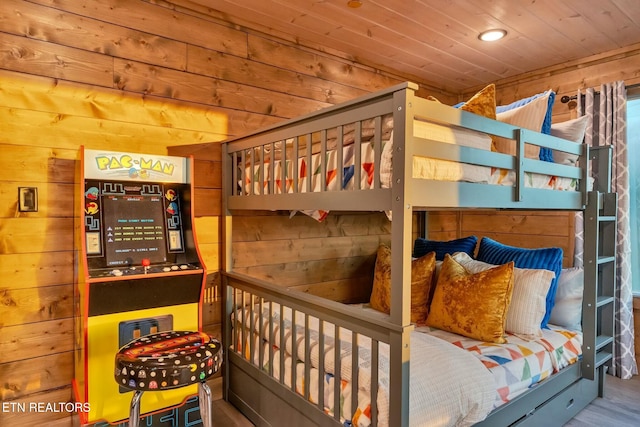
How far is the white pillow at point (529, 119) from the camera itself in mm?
2092

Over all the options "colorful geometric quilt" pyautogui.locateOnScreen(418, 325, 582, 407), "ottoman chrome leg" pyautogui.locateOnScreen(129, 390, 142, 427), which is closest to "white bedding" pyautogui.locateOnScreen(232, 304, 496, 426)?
"colorful geometric quilt" pyautogui.locateOnScreen(418, 325, 582, 407)

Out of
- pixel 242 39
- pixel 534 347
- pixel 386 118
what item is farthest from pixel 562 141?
pixel 242 39

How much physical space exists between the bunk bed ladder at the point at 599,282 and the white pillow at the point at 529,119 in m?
0.54

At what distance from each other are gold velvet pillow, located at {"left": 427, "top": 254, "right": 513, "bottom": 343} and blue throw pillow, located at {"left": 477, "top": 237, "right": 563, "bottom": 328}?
0.43 meters

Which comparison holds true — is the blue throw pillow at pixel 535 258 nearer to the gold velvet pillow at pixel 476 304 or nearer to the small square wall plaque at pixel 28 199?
the gold velvet pillow at pixel 476 304

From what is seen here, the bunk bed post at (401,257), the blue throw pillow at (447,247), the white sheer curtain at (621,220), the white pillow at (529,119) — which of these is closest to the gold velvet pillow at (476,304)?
the white pillow at (529,119)

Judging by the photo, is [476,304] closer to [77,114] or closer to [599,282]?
[599,282]

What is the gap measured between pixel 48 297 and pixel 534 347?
8.04 ft

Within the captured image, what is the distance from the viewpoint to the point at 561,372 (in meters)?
2.20

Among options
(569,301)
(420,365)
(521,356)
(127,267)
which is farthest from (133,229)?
(569,301)

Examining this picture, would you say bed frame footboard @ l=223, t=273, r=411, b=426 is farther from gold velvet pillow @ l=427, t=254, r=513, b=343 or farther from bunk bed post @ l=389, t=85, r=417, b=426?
gold velvet pillow @ l=427, t=254, r=513, b=343

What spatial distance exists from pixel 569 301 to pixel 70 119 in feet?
9.75

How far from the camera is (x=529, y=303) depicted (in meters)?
2.32

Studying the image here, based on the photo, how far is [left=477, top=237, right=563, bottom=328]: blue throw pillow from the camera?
8.01ft
